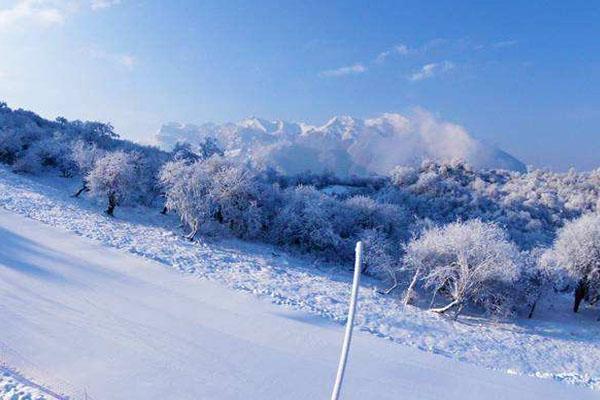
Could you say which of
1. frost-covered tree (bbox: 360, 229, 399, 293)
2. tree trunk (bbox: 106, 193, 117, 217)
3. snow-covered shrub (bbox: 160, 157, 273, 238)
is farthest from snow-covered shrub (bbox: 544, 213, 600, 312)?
tree trunk (bbox: 106, 193, 117, 217)

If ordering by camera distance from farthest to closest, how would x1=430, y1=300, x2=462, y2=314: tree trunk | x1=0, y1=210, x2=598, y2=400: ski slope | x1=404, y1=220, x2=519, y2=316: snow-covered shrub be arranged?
x1=404, y1=220, x2=519, y2=316: snow-covered shrub → x1=430, y1=300, x2=462, y2=314: tree trunk → x1=0, y1=210, x2=598, y2=400: ski slope

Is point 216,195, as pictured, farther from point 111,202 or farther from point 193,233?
point 111,202

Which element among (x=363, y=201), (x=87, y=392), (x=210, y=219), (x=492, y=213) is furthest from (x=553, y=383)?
(x=492, y=213)

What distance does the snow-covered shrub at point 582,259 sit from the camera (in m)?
27.8

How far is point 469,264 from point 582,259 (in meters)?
9.98

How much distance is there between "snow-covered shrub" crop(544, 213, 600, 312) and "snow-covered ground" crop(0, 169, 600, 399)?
2623 millimetres

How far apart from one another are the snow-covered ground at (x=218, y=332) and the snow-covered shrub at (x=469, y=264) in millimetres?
1459

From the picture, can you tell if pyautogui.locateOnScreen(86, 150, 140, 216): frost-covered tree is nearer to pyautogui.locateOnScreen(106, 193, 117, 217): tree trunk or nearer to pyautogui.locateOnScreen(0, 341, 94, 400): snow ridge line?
pyautogui.locateOnScreen(106, 193, 117, 217): tree trunk

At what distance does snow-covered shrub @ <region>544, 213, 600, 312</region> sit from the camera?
27766 millimetres

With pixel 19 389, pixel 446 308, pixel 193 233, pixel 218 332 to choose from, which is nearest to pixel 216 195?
pixel 193 233

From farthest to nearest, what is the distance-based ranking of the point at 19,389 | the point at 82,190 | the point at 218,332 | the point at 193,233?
the point at 82,190, the point at 193,233, the point at 218,332, the point at 19,389

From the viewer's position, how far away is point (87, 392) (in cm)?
900

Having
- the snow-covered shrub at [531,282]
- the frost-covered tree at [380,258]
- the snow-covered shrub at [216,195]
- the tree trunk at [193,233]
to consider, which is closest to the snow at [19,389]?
the tree trunk at [193,233]

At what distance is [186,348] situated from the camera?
11.8 metres
